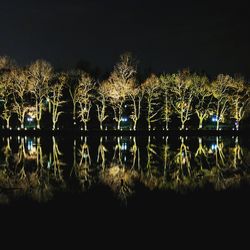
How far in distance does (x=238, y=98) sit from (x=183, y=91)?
8.34 m

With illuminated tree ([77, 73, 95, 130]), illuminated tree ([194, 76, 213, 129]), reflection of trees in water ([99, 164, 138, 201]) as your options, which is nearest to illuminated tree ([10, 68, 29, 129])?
illuminated tree ([77, 73, 95, 130])

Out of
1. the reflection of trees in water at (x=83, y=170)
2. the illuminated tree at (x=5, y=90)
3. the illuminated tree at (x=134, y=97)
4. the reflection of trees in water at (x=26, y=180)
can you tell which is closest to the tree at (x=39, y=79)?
the illuminated tree at (x=5, y=90)

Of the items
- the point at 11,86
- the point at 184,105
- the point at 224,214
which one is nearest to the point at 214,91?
the point at 184,105

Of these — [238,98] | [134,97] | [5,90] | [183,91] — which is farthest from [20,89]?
[238,98]

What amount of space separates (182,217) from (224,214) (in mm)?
1350

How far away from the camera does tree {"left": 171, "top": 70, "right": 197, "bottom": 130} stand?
5847 cm

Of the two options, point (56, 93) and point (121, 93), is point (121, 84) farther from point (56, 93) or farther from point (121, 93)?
point (56, 93)

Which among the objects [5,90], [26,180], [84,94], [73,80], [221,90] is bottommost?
[26,180]

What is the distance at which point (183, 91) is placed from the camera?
196ft

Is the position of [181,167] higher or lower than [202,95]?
lower

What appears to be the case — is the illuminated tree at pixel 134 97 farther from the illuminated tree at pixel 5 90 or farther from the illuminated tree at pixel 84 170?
the illuminated tree at pixel 84 170

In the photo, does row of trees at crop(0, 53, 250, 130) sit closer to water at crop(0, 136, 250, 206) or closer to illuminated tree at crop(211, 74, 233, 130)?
illuminated tree at crop(211, 74, 233, 130)

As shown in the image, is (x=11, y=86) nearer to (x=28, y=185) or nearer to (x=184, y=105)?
(x=184, y=105)

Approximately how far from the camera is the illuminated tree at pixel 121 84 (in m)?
55.7
